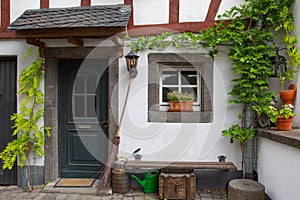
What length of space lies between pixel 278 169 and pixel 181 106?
156cm

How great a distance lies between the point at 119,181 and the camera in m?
3.62

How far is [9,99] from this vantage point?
412cm

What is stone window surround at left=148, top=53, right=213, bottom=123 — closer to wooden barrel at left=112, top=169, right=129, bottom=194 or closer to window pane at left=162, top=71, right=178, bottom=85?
window pane at left=162, top=71, right=178, bottom=85

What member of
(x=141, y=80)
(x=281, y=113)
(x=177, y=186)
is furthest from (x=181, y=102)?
(x=281, y=113)

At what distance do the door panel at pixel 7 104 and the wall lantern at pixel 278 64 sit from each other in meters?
4.02

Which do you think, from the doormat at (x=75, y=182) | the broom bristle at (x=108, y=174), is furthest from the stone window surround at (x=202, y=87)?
the doormat at (x=75, y=182)

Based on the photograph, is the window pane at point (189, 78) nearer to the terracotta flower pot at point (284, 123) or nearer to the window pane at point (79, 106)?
the terracotta flower pot at point (284, 123)

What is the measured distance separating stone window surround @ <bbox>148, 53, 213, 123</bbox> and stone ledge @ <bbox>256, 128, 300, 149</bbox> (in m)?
0.78

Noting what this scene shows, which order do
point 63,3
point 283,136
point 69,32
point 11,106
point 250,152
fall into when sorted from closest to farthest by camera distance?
point 283,136 < point 69,32 < point 250,152 < point 63,3 < point 11,106

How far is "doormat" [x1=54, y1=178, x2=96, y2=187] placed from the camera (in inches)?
152

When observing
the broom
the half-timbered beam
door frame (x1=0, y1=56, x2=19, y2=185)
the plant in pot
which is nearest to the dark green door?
the broom

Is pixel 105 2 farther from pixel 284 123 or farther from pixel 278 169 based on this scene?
pixel 278 169

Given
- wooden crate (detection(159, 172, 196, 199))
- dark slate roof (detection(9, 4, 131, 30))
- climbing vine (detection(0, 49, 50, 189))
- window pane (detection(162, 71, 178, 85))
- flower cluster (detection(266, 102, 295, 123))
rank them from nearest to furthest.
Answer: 1. flower cluster (detection(266, 102, 295, 123))
2. dark slate roof (detection(9, 4, 131, 30))
3. wooden crate (detection(159, 172, 196, 199))
4. climbing vine (detection(0, 49, 50, 189))
5. window pane (detection(162, 71, 178, 85))

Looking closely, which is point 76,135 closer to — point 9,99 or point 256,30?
point 9,99
